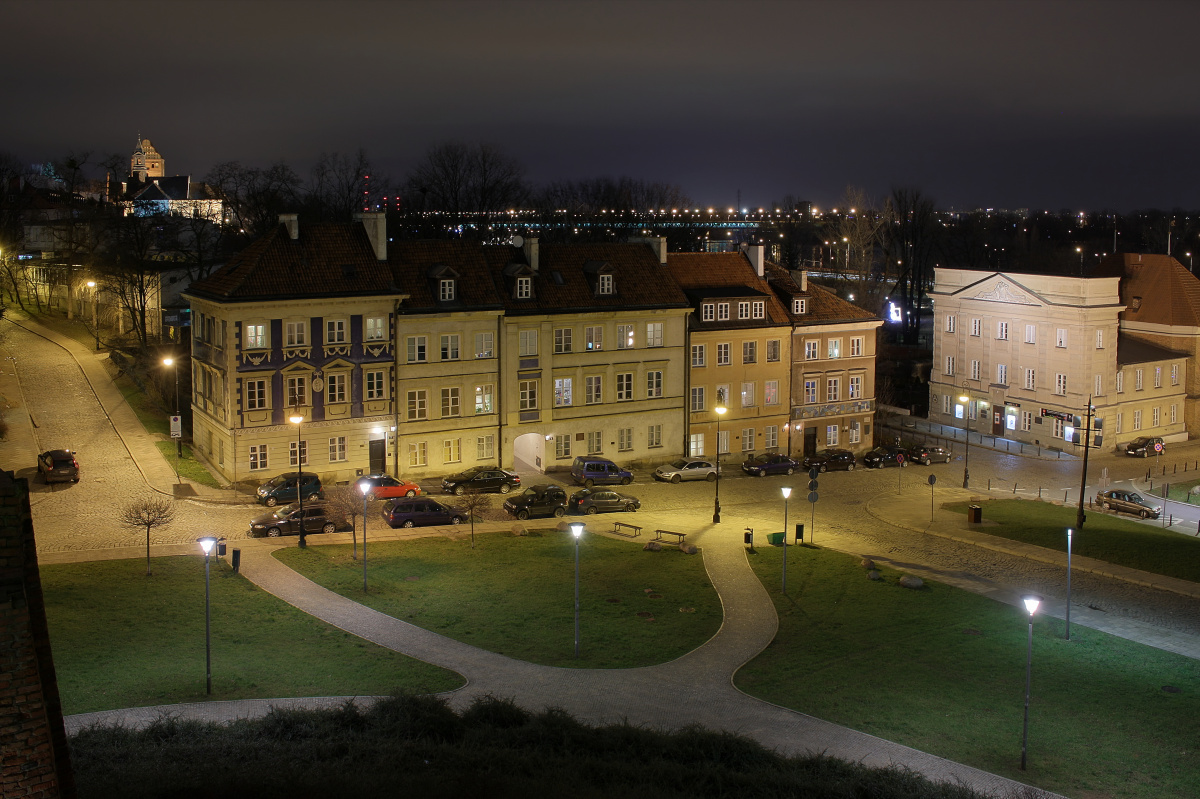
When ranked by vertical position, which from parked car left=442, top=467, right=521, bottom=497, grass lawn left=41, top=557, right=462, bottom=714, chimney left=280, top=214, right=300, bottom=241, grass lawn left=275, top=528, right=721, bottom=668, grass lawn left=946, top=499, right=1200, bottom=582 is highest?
chimney left=280, top=214, right=300, bottom=241

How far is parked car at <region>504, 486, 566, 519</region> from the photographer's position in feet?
165

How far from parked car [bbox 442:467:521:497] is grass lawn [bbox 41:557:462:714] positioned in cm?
1633

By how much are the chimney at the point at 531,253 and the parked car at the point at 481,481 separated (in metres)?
11.6

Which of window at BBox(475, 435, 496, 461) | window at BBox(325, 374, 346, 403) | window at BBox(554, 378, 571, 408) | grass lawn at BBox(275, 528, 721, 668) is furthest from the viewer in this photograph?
window at BBox(554, 378, 571, 408)

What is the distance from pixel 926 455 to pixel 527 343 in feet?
85.2

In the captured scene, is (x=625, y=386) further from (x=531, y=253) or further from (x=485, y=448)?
(x=531, y=253)

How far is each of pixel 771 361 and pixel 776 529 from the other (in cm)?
1775

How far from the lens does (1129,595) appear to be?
4100 cm

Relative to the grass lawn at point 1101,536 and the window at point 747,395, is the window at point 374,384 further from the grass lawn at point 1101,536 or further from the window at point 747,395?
the grass lawn at point 1101,536

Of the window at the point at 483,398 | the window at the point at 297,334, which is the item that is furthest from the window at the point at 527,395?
the window at the point at 297,334

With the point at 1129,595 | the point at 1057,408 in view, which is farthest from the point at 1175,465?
the point at 1129,595

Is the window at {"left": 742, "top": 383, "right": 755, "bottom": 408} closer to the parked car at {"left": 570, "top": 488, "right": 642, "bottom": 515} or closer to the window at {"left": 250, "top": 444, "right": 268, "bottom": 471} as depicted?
the parked car at {"left": 570, "top": 488, "right": 642, "bottom": 515}

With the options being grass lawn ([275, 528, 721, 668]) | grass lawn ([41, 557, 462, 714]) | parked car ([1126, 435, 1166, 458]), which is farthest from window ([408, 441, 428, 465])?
parked car ([1126, 435, 1166, 458])

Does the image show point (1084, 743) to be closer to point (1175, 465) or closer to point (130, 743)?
point (130, 743)
